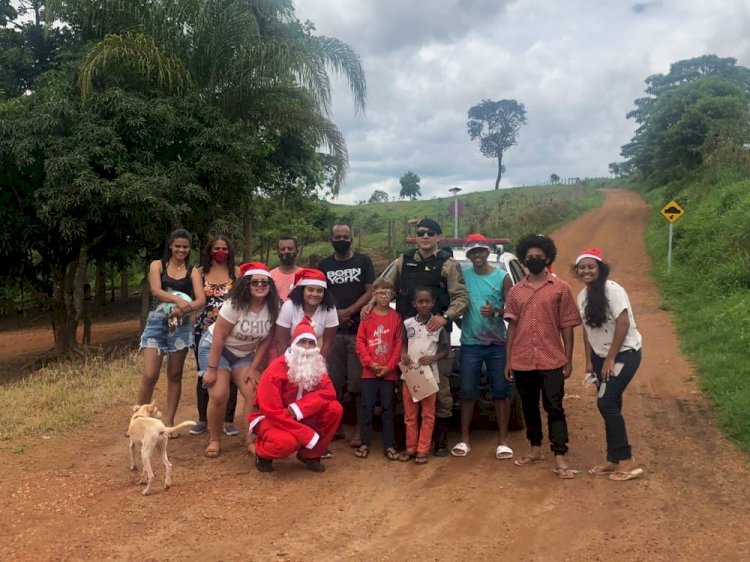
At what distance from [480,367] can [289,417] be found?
1.54 meters

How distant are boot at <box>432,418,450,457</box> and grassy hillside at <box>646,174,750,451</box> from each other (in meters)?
2.47

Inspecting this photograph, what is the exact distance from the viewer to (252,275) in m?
4.94

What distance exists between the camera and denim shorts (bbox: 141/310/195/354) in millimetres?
5297

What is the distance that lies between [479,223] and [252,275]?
24.0 m

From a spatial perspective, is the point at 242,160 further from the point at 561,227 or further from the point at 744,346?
the point at 561,227

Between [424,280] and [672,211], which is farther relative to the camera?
[672,211]

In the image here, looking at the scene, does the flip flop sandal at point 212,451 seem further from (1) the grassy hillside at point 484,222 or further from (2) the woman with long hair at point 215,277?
(1) the grassy hillside at point 484,222

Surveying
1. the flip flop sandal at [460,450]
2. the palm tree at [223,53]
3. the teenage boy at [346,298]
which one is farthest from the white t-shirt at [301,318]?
the palm tree at [223,53]

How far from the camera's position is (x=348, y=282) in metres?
5.41

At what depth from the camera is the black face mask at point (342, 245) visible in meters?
5.35

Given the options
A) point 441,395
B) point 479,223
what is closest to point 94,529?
point 441,395

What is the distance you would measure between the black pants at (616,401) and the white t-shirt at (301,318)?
2.03 m

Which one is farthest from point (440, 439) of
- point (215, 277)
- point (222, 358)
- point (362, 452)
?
point (215, 277)

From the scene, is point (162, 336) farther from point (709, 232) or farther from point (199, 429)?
point (709, 232)
